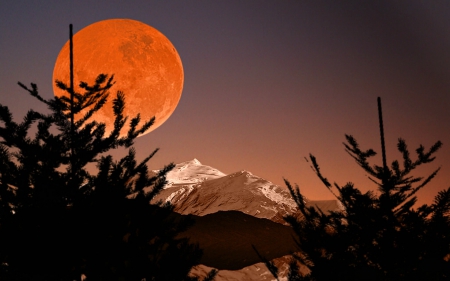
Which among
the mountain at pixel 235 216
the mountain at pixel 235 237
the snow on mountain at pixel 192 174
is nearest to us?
the mountain at pixel 235 237

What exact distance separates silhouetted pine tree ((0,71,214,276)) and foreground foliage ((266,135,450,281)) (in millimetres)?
1905

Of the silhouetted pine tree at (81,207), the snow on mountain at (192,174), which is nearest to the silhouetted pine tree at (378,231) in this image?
the silhouetted pine tree at (81,207)

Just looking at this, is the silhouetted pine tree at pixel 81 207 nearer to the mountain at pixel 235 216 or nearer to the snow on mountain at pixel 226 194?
the mountain at pixel 235 216

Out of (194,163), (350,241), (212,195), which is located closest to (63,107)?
(350,241)

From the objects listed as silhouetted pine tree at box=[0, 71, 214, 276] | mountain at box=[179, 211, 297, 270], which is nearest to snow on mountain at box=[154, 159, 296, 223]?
mountain at box=[179, 211, 297, 270]

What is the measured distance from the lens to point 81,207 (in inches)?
281

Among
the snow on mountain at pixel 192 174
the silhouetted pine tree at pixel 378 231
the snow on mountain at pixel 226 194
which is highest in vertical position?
the snow on mountain at pixel 192 174

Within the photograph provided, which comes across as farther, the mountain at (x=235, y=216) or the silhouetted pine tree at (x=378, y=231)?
the mountain at (x=235, y=216)

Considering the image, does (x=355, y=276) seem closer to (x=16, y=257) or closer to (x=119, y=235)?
(x=119, y=235)

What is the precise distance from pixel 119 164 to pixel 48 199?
4.24 feet

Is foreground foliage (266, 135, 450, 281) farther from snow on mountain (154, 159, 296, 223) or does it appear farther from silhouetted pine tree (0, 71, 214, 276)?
snow on mountain (154, 159, 296, 223)

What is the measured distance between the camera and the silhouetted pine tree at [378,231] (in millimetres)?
6086

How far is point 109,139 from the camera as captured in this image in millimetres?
8062

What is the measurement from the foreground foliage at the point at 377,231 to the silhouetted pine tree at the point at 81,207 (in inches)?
75.0
